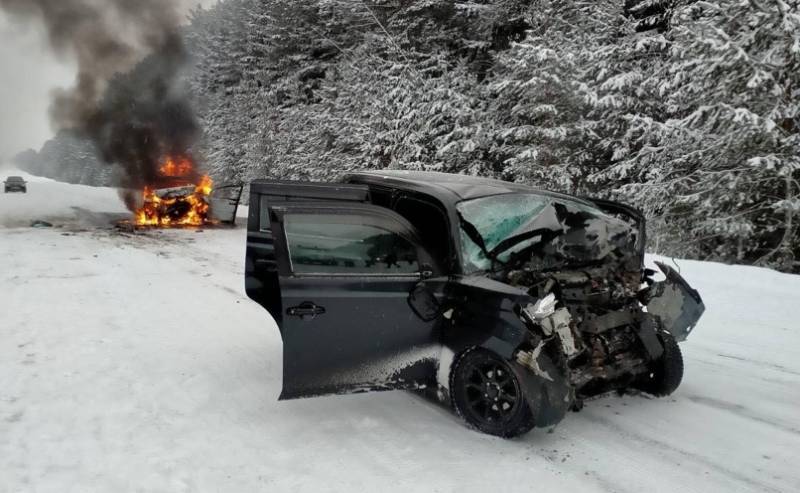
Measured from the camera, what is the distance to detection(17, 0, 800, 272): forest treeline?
9.80 meters

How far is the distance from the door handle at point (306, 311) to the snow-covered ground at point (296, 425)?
2.82 feet

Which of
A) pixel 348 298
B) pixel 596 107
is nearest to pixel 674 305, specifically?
pixel 348 298

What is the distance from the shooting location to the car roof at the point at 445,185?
157 inches

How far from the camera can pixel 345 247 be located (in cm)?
359

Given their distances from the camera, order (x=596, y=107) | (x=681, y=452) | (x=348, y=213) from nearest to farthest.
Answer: (x=681, y=452) < (x=348, y=213) < (x=596, y=107)

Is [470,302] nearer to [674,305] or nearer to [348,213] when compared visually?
[348,213]

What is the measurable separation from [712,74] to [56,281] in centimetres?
1260

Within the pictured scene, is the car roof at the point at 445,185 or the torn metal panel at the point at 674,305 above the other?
the car roof at the point at 445,185

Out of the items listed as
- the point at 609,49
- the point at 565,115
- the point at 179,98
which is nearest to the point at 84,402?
the point at 565,115

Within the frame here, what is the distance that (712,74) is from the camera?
10.2 m

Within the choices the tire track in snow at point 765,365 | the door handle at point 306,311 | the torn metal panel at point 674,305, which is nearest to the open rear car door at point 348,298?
the door handle at point 306,311

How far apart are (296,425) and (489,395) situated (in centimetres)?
140

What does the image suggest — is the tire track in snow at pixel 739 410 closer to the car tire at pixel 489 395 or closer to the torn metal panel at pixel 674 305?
the torn metal panel at pixel 674 305

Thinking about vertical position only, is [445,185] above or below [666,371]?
above
